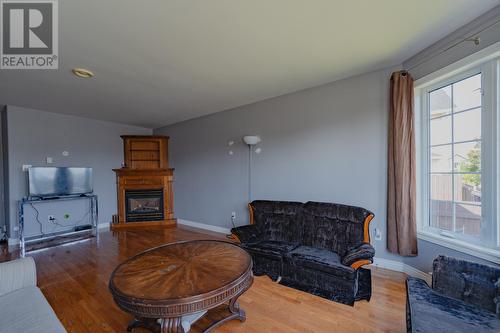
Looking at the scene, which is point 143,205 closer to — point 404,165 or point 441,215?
point 404,165

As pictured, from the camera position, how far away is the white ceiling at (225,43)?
1.71m

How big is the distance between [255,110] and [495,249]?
349 cm

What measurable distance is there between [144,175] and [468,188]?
19.0 feet

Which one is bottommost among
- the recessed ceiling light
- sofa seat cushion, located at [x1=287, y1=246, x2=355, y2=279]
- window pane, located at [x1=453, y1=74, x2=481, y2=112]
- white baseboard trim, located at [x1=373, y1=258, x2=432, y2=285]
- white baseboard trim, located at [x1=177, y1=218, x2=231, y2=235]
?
Result: white baseboard trim, located at [x1=177, y1=218, x2=231, y2=235]

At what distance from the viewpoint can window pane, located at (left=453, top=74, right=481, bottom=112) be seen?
2026 mm

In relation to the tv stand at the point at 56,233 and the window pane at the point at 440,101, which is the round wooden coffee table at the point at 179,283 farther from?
the tv stand at the point at 56,233

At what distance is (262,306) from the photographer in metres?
2.10

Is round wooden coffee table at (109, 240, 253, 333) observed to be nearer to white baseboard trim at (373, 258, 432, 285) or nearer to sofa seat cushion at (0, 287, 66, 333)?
sofa seat cushion at (0, 287, 66, 333)

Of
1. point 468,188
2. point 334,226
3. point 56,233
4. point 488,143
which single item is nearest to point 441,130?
point 488,143

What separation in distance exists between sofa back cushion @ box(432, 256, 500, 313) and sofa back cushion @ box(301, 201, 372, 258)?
830mm

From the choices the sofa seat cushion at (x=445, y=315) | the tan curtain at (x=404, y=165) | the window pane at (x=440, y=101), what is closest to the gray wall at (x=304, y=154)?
the tan curtain at (x=404, y=165)

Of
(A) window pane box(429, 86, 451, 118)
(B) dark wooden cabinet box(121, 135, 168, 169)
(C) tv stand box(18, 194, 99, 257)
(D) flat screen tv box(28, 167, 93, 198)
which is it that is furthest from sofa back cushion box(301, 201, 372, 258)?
(D) flat screen tv box(28, 167, 93, 198)

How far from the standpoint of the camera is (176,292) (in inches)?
55.2

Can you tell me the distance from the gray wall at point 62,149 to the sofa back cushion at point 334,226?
16.0 feet
